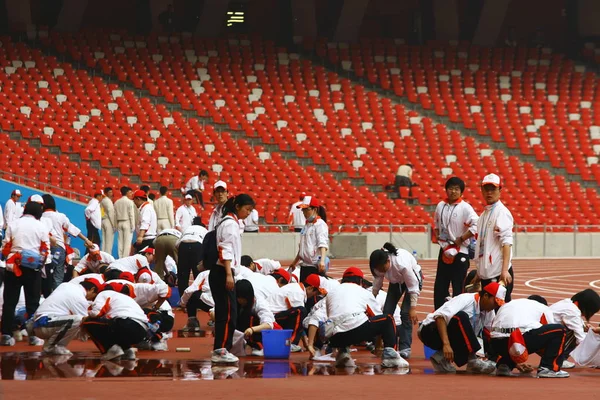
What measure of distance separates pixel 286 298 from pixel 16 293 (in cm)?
327

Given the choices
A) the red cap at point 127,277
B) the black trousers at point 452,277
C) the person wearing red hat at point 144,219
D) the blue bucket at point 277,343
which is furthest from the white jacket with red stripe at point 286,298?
the person wearing red hat at point 144,219

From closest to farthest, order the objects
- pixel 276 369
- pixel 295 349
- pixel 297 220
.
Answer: pixel 276 369
pixel 295 349
pixel 297 220

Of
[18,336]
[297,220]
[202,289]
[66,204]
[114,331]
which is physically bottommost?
[18,336]

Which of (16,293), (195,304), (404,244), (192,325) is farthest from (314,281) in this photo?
(404,244)

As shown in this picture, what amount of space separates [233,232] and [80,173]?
732 inches

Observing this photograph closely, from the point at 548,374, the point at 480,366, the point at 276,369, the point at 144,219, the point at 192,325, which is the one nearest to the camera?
the point at 548,374

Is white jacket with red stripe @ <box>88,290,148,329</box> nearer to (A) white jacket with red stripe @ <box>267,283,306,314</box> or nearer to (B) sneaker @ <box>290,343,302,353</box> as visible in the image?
(A) white jacket with red stripe @ <box>267,283,306,314</box>

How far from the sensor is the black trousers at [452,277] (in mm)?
12211

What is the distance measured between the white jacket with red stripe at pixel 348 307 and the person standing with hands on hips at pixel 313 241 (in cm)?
259

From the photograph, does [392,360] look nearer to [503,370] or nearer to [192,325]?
[503,370]

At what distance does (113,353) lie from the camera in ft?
36.9

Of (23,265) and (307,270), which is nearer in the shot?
(23,265)

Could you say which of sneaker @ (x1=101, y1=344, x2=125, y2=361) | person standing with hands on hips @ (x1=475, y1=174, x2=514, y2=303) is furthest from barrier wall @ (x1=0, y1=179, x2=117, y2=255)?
person standing with hands on hips @ (x1=475, y1=174, x2=514, y2=303)

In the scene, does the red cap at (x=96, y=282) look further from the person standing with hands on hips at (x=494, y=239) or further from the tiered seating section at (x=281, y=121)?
the tiered seating section at (x=281, y=121)
